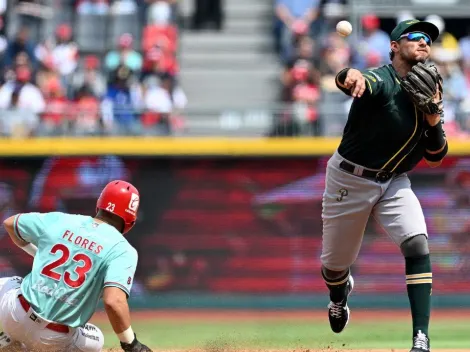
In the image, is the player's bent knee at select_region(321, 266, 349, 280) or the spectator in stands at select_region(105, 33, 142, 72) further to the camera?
the spectator in stands at select_region(105, 33, 142, 72)

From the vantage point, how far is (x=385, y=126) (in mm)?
6164

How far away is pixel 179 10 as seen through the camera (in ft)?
50.9

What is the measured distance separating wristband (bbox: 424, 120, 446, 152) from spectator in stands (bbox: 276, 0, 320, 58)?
7.83m

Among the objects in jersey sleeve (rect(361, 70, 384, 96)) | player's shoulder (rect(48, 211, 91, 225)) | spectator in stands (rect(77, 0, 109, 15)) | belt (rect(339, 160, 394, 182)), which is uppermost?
jersey sleeve (rect(361, 70, 384, 96))

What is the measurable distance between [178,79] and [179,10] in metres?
1.69

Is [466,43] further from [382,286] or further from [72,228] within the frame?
[72,228]

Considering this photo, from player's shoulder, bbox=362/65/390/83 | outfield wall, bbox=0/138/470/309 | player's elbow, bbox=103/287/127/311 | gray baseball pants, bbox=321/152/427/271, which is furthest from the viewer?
outfield wall, bbox=0/138/470/309

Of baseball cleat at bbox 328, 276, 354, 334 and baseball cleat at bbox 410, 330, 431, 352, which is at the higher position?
baseball cleat at bbox 410, 330, 431, 352

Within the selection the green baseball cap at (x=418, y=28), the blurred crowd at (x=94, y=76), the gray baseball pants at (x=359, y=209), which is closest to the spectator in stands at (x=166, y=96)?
the blurred crowd at (x=94, y=76)

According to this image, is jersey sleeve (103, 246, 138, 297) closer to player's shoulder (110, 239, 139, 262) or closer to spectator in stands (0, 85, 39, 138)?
player's shoulder (110, 239, 139, 262)

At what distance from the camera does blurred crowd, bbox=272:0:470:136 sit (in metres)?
12.9

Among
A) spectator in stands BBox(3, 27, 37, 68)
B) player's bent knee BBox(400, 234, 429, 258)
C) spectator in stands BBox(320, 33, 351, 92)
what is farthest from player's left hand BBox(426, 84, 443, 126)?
spectator in stands BBox(3, 27, 37, 68)

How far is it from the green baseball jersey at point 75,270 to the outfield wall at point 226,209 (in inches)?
213

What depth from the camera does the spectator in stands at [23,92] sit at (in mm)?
12773
